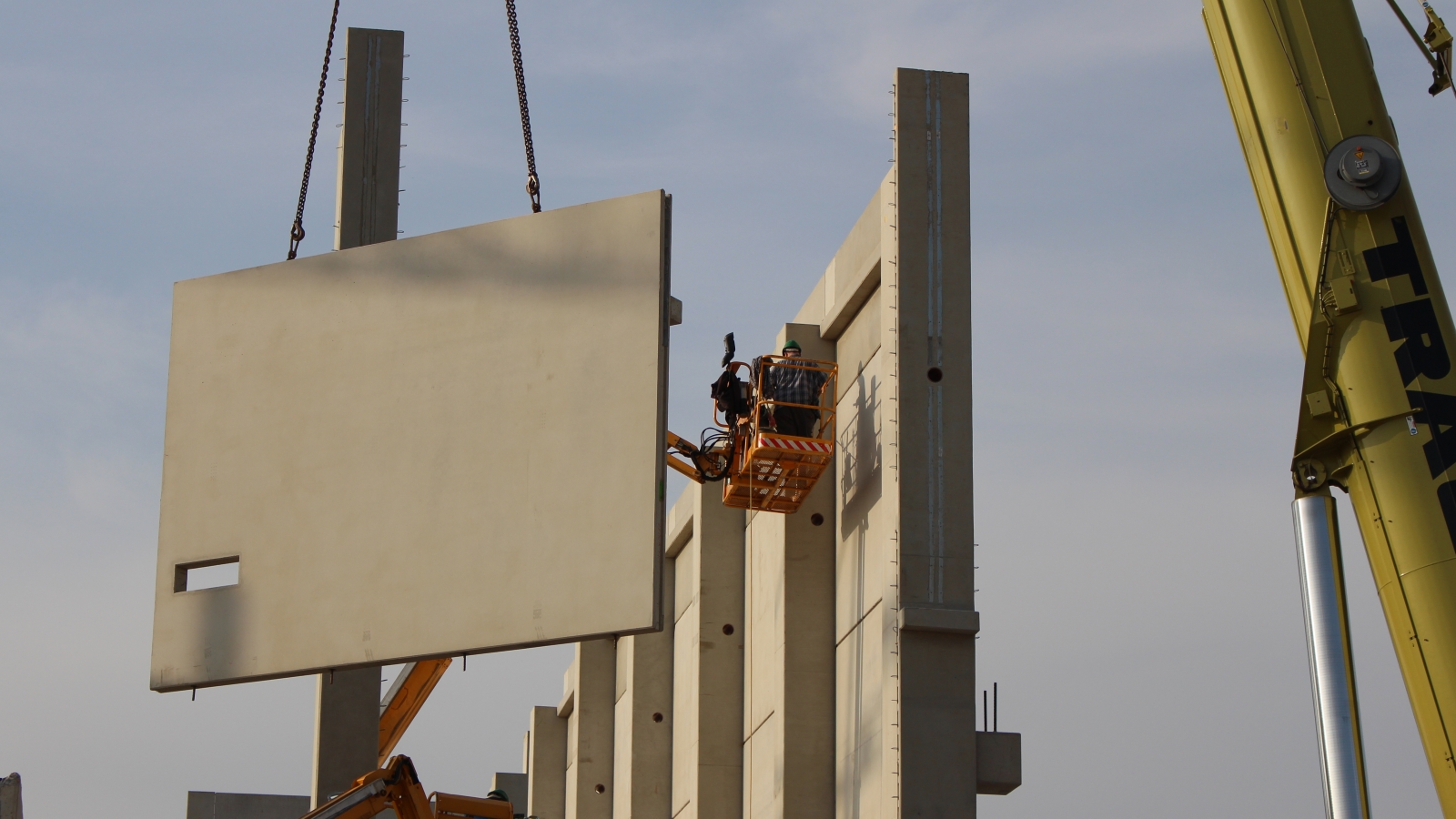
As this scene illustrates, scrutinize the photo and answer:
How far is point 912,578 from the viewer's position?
16.3 m

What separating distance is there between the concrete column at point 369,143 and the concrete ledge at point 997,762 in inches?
310

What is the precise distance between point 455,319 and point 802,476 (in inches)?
227

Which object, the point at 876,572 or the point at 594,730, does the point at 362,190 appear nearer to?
the point at 876,572

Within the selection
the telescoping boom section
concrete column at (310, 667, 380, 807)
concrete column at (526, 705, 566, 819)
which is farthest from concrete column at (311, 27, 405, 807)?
concrete column at (526, 705, 566, 819)

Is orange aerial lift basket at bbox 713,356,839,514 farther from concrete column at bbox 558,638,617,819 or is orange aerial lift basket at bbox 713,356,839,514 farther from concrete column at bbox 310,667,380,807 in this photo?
concrete column at bbox 558,638,617,819

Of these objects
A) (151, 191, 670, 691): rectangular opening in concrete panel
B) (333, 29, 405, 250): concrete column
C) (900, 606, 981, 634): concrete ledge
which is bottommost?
(900, 606, 981, 634): concrete ledge

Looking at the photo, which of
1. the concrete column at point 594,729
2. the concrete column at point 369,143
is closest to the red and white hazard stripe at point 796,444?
the concrete column at point 369,143

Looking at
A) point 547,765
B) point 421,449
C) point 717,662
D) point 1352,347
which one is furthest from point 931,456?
point 547,765

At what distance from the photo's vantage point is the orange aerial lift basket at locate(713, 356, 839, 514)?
18.4 meters

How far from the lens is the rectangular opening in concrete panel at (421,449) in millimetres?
13617

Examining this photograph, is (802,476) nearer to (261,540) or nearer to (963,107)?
(963,107)

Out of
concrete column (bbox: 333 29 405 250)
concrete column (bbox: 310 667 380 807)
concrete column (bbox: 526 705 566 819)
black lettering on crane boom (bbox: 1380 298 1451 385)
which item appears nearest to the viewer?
black lettering on crane boom (bbox: 1380 298 1451 385)

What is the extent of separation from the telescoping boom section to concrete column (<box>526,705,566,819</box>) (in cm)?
1937

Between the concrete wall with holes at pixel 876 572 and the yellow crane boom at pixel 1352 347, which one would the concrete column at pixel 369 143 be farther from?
the yellow crane boom at pixel 1352 347
